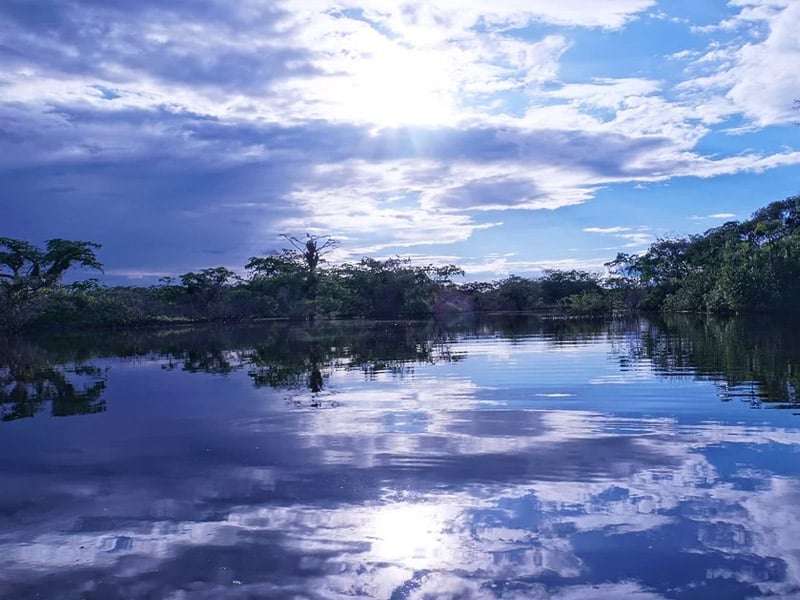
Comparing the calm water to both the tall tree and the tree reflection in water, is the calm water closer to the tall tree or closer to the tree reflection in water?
the tree reflection in water

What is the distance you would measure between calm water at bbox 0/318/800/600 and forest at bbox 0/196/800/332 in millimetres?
46823

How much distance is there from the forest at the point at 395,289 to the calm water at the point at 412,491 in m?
46.8

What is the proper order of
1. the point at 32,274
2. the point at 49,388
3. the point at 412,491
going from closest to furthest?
the point at 412,491
the point at 49,388
the point at 32,274

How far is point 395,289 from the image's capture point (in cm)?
7825

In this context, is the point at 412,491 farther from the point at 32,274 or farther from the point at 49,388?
the point at 32,274

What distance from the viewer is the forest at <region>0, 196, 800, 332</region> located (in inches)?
2234

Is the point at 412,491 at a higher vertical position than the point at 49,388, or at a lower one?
lower

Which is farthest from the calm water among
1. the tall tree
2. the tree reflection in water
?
the tall tree

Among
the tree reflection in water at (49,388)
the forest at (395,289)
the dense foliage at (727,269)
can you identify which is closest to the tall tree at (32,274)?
the forest at (395,289)

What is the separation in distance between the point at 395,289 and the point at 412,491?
7103 cm

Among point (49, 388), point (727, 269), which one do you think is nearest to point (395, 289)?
point (727, 269)

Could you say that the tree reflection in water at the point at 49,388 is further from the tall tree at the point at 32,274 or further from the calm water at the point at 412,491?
the tall tree at the point at 32,274

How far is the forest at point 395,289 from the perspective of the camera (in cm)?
5675

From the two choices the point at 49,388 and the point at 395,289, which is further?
the point at 395,289
